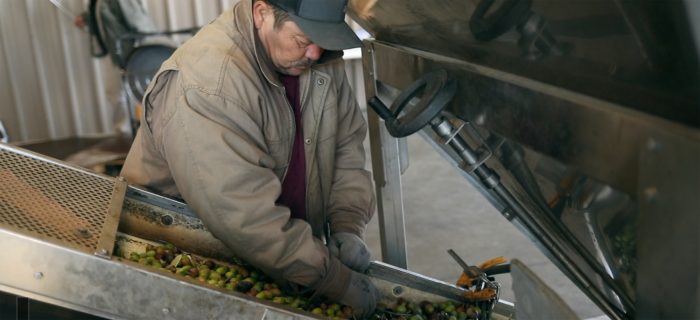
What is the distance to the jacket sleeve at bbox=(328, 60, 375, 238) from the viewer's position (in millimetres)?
2053

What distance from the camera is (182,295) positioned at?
1.24m

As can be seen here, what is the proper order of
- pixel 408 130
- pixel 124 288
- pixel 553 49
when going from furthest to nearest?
pixel 408 130, pixel 124 288, pixel 553 49

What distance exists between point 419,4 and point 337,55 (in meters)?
0.43

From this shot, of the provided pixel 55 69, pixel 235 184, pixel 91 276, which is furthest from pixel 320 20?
pixel 55 69

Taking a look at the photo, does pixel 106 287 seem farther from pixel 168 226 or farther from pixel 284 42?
pixel 284 42

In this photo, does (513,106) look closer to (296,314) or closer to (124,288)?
(296,314)

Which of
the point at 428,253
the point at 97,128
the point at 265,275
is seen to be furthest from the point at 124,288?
the point at 97,128

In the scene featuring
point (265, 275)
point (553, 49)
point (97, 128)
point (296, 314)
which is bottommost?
point (97, 128)

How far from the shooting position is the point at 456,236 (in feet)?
14.1

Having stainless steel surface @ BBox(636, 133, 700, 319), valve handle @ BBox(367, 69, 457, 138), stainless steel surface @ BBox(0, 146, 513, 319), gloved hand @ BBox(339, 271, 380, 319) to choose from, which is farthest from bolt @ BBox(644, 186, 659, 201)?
gloved hand @ BBox(339, 271, 380, 319)

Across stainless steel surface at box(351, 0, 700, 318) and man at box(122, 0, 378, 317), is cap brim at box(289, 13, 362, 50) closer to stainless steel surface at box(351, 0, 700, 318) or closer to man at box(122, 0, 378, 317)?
man at box(122, 0, 378, 317)

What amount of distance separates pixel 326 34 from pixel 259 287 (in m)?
0.64

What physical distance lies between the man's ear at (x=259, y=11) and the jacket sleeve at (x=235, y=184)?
258 mm

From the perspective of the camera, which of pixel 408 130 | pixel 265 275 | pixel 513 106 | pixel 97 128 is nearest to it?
pixel 513 106
